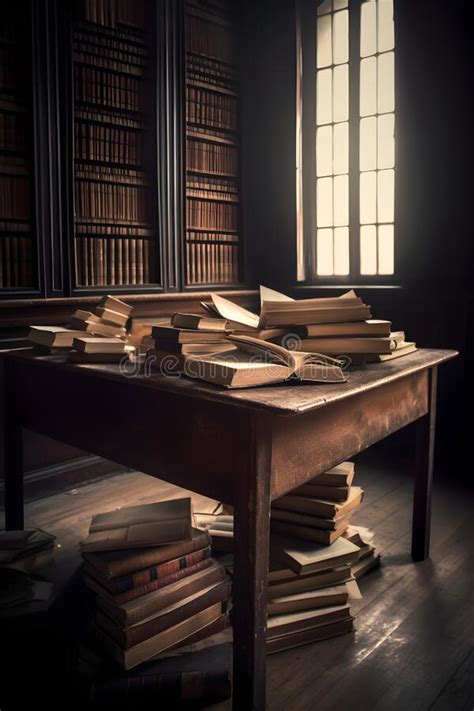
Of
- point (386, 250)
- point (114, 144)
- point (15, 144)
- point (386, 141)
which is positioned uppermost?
point (386, 141)

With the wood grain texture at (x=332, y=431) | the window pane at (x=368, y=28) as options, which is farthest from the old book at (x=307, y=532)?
the window pane at (x=368, y=28)

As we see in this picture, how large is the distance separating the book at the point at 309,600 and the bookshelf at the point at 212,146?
2.47m

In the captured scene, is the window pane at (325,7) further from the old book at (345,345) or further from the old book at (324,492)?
the old book at (324,492)

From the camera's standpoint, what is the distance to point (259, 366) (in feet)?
4.82

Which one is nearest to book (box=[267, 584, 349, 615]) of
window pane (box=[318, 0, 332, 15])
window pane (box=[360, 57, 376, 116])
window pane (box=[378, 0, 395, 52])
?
window pane (box=[360, 57, 376, 116])

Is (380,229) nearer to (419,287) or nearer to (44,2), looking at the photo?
(419,287)

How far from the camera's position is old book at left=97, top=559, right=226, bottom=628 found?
63.2 inches

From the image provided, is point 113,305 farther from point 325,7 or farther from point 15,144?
point 325,7

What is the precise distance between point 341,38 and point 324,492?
339 centimetres

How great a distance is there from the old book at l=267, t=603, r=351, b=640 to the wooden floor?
0.06 m

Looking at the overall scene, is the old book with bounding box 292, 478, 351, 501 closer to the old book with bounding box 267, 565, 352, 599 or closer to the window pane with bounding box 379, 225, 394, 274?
the old book with bounding box 267, 565, 352, 599

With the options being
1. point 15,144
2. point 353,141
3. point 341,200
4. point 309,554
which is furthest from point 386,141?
point 309,554

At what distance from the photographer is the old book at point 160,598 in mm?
1605

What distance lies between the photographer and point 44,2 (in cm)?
305
